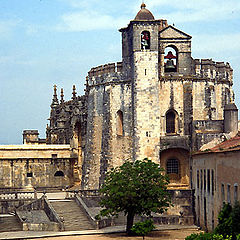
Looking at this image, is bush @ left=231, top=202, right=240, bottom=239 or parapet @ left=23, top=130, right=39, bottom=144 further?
parapet @ left=23, top=130, right=39, bottom=144

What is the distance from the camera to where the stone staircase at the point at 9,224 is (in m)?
40.6

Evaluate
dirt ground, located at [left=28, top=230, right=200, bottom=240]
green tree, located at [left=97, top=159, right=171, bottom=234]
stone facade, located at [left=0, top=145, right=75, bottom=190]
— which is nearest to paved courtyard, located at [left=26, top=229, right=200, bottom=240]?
dirt ground, located at [left=28, top=230, right=200, bottom=240]

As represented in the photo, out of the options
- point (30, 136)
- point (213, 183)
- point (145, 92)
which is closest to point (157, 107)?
point (145, 92)

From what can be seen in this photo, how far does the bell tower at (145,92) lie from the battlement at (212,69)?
15.0 ft

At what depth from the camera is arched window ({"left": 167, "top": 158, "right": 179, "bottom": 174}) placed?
166ft

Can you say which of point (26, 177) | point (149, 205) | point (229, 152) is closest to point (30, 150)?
point (26, 177)

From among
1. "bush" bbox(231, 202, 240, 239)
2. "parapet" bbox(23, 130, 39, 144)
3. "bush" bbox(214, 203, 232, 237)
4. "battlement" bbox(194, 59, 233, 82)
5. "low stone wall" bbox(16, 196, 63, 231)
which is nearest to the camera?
"bush" bbox(231, 202, 240, 239)

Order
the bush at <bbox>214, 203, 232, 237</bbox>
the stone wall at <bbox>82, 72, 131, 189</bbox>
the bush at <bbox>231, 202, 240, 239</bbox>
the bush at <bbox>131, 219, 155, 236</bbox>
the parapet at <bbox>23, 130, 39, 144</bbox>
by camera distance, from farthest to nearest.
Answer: the parapet at <bbox>23, 130, 39, 144</bbox>, the stone wall at <bbox>82, 72, 131, 189</bbox>, the bush at <bbox>131, 219, 155, 236</bbox>, the bush at <bbox>214, 203, 232, 237</bbox>, the bush at <bbox>231, 202, 240, 239</bbox>

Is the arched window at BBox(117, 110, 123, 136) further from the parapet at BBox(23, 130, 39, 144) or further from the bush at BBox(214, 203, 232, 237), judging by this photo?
the parapet at BBox(23, 130, 39, 144)

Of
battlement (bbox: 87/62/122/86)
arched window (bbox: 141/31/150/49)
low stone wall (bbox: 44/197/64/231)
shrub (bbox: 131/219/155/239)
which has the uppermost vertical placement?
arched window (bbox: 141/31/150/49)

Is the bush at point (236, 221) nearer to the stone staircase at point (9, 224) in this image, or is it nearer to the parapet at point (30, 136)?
the stone staircase at point (9, 224)

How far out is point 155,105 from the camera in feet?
162

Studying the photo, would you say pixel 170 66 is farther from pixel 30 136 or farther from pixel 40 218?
pixel 30 136

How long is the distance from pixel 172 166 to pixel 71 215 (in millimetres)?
11590
